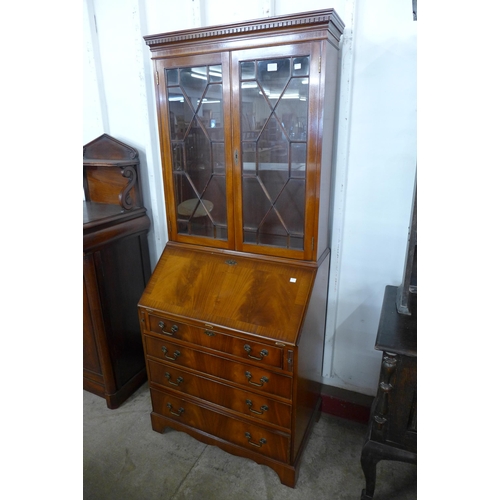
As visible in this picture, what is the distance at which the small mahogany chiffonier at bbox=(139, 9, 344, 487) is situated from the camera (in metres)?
1.42

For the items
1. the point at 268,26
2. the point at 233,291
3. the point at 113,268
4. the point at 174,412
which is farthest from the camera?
the point at 113,268

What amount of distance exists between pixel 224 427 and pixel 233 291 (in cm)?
72

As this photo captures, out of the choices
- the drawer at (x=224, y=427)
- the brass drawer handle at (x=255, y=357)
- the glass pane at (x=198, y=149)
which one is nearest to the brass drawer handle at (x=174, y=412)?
the drawer at (x=224, y=427)

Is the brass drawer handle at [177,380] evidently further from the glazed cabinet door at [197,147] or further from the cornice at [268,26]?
the cornice at [268,26]

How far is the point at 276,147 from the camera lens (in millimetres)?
1522

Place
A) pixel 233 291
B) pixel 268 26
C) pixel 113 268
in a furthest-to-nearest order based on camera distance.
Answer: pixel 113 268
pixel 233 291
pixel 268 26

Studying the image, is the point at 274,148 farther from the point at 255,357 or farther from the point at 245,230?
the point at 255,357

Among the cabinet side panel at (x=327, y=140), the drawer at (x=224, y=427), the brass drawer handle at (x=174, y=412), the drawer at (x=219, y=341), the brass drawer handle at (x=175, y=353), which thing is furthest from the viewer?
the brass drawer handle at (x=174, y=412)

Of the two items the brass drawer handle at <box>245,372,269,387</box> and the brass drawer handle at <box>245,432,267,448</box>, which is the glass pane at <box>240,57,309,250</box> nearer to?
the brass drawer handle at <box>245,372,269,387</box>

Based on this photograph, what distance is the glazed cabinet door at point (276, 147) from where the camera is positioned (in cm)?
140

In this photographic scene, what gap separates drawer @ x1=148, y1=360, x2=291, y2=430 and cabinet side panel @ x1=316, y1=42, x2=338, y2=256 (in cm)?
74

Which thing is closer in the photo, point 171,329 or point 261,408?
point 261,408

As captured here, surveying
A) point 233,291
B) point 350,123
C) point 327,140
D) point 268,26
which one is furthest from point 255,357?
point 268,26
